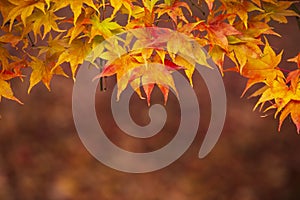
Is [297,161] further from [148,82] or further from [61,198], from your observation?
[148,82]

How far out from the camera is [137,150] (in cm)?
301

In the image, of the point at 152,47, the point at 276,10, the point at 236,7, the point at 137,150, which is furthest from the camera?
the point at 137,150

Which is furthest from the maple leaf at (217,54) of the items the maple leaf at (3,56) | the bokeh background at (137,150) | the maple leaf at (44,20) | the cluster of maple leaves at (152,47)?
the bokeh background at (137,150)

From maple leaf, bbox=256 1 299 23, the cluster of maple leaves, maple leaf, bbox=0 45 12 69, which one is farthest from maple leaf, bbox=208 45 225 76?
maple leaf, bbox=0 45 12 69

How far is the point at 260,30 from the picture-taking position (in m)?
1.29

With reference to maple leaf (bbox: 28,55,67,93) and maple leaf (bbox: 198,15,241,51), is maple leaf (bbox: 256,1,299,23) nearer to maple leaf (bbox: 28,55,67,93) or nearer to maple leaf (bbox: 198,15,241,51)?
maple leaf (bbox: 198,15,241,51)

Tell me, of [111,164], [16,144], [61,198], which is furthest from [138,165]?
[16,144]

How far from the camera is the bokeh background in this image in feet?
9.78

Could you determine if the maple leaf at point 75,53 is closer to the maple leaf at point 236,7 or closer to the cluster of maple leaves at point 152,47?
the cluster of maple leaves at point 152,47

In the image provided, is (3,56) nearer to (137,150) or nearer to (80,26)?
(80,26)

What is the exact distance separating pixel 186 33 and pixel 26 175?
2.00 meters

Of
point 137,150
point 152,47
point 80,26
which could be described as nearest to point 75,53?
point 80,26

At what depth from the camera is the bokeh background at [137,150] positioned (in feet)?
9.78

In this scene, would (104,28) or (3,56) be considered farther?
(3,56)
